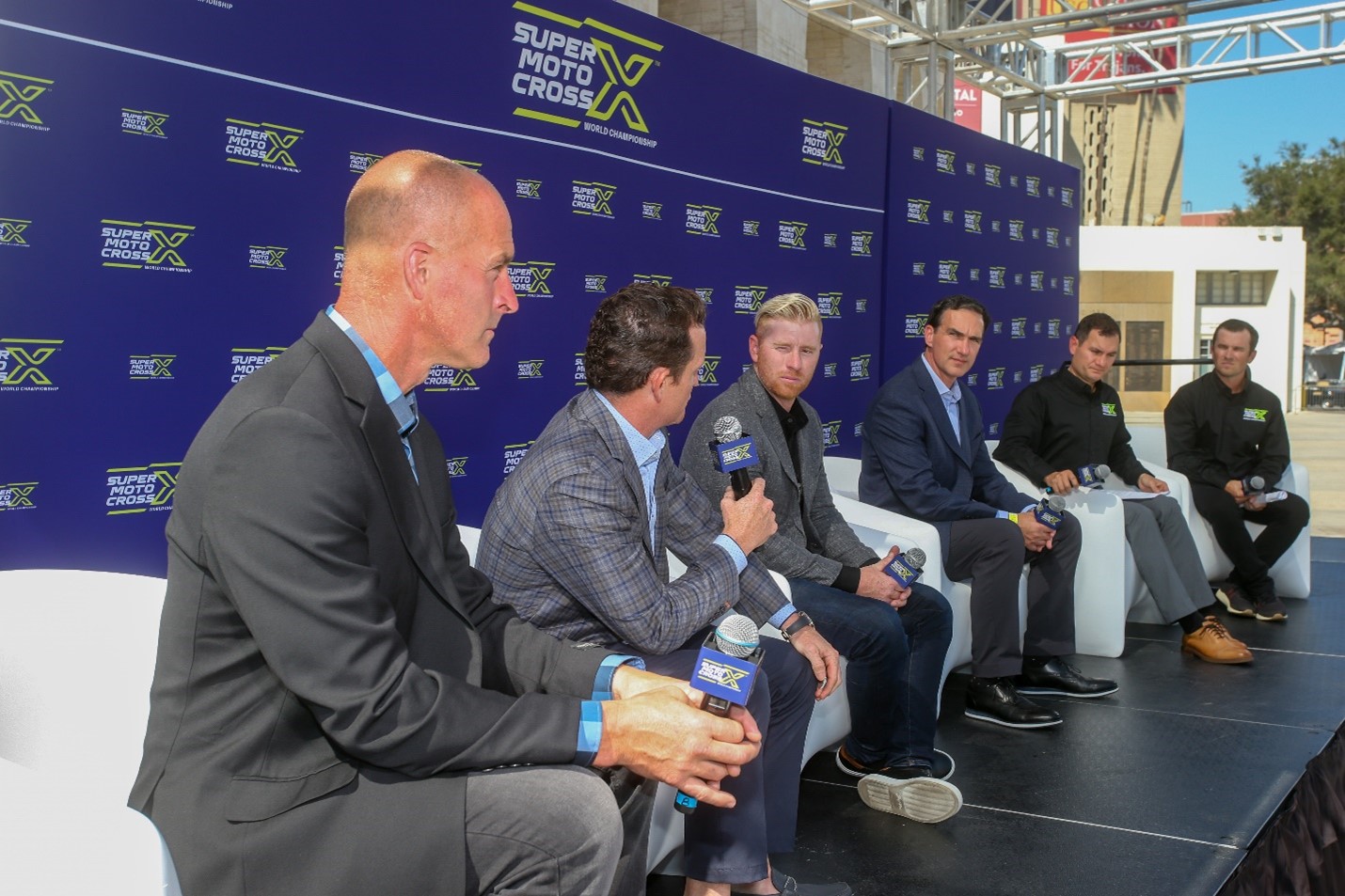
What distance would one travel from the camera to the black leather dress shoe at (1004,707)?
364 cm

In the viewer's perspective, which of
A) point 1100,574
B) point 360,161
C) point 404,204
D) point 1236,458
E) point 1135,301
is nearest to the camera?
point 404,204

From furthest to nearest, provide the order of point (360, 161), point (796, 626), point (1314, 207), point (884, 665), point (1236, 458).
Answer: point (1314, 207) → point (1236, 458) → point (360, 161) → point (884, 665) → point (796, 626)

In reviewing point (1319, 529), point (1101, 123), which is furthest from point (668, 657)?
point (1101, 123)

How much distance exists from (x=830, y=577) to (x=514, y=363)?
4.81 feet

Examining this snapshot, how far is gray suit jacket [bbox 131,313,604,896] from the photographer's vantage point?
4.21ft

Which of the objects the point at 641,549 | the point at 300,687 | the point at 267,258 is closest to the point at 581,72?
the point at 267,258

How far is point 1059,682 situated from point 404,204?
3.20 metres

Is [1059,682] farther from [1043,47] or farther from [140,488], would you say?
[1043,47]

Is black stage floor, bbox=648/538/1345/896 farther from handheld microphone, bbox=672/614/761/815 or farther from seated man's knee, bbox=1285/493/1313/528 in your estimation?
handheld microphone, bbox=672/614/761/815

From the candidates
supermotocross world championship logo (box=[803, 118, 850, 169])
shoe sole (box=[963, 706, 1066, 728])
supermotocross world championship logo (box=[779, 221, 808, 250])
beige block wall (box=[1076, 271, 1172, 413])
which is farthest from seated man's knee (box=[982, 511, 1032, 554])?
beige block wall (box=[1076, 271, 1172, 413])

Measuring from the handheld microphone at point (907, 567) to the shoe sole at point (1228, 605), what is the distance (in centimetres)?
268

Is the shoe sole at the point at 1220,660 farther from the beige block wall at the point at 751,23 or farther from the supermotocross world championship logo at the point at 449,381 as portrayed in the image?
the beige block wall at the point at 751,23

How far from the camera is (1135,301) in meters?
25.1

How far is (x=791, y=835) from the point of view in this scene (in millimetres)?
2537
